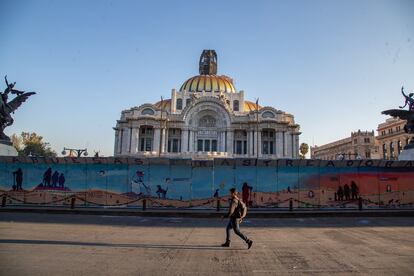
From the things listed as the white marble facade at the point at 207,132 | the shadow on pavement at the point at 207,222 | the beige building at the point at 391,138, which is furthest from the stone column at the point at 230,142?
the beige building at the point at 391,138

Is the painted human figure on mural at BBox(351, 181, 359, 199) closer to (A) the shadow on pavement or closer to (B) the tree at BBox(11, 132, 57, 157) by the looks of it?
(A) the shadow on pavement

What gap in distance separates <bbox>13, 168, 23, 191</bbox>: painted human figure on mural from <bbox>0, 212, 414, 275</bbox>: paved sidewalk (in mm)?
10379

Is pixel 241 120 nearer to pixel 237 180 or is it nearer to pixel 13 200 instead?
pixel 237 180

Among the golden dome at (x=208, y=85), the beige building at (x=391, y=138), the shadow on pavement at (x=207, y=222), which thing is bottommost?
the shadow on pavement at (x=207, y=222)

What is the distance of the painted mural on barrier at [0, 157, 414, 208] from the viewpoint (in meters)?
21.1

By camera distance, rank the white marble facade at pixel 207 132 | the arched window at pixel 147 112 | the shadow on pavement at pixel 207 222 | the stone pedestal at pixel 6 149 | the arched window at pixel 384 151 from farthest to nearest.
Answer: the arched window at pixel 384 151 < the arched window at pixel 147 112 < the white marble facade at pixel 207 132 < the stone pedestal at pixel 6 149 < the shadow on pavement at pixel 207 222

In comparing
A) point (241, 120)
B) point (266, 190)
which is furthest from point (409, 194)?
point (241, 120)

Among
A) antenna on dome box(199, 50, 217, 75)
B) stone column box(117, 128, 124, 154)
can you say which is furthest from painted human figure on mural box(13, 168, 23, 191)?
antenna on dome box(199, 50, 217, 75)

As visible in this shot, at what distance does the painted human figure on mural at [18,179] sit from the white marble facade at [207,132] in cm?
3397

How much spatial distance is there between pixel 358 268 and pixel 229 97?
210ft

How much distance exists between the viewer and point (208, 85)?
70.9 meters

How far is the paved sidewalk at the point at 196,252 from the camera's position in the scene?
664cm

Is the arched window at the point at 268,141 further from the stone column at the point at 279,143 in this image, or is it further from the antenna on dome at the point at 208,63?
the antenna on dome at the point at 208,63

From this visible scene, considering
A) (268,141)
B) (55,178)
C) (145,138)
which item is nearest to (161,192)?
(55,178)
